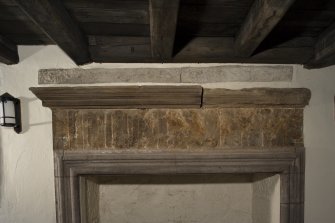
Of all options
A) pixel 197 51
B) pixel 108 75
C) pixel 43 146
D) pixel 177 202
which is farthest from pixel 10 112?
pixel 177 202

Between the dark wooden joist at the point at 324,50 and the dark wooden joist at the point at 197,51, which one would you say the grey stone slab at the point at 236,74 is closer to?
the dark wooden joist at the point at 197,51

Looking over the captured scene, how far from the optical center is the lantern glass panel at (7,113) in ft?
5.97

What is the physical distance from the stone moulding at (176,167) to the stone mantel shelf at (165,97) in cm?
39

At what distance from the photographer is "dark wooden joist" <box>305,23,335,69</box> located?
5.29 ft

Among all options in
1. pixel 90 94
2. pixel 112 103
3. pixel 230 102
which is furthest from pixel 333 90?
pixel 90 94

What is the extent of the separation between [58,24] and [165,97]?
2.94ft

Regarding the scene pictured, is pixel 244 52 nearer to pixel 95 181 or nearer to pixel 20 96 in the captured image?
pixel 20 96

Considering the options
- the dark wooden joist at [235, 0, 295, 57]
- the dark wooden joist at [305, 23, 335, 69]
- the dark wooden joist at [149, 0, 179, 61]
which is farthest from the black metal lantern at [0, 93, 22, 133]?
the dark wooden joist at [305, 23, 335, 69]

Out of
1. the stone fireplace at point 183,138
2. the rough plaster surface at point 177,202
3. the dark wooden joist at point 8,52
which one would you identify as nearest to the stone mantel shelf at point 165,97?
the stone fireplace at point 183,138

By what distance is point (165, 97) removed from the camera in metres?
1.92

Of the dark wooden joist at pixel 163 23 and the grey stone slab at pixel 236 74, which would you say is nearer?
the dark wooden joist at pixel 163 23

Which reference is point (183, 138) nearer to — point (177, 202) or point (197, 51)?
point (197, 51)

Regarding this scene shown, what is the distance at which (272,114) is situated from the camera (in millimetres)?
2016

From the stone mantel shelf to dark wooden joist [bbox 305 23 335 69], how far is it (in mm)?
226
